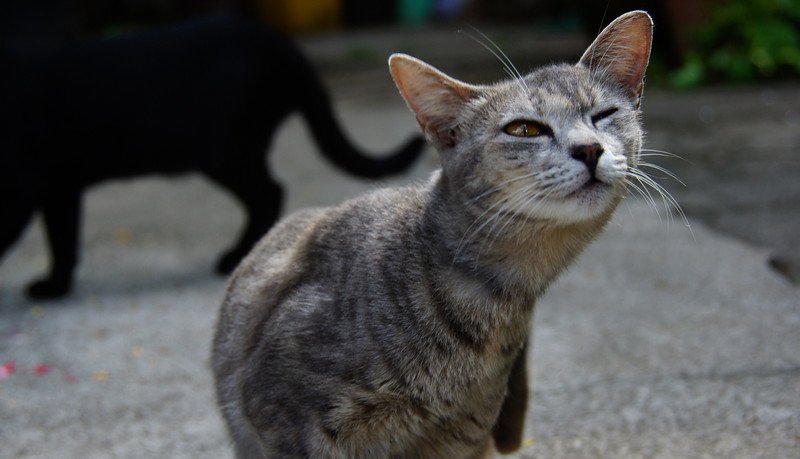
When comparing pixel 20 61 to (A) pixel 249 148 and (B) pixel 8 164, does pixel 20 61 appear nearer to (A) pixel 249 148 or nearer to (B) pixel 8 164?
(B) pixel 8 164

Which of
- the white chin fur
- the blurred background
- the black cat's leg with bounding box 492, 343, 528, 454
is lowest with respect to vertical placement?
the blurred background

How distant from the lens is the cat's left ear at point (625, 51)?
7.13 ft

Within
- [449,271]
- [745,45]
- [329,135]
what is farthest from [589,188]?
[745,45]

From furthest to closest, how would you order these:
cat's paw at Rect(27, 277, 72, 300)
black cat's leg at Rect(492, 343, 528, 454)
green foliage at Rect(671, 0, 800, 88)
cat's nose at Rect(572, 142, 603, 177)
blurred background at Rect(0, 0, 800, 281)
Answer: green foliage at Rect(671, 0, 800, 88) → blurred background at Rect(0, 0, 800, 281) → cat's paw at Rect(27, 277, 72, 300) → black cat's leg at Rect(492, 343, 528, 454) → cat's nose at Rect(572, 142, 603, 177)

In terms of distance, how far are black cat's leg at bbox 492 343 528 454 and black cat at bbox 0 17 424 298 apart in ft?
6.99

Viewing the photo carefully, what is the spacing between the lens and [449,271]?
2.10m

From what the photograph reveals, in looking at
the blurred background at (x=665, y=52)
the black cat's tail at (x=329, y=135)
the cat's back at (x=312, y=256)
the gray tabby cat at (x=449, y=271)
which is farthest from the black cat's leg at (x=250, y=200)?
the gray tabby cat at (x=449, y=271)

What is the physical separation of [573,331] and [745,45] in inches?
224

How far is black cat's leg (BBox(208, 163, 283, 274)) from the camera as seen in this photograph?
14.5 feet

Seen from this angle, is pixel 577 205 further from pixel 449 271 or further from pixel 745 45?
pixel 745 45

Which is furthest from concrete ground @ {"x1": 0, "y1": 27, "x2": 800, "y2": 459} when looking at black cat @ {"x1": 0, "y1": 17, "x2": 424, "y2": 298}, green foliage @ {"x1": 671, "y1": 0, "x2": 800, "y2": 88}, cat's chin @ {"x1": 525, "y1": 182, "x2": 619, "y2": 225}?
green foliage @ {"x1": 671, "y1": 0, "x2": 800, "y2": 88}

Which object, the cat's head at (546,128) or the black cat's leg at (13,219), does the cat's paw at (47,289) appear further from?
the cat's head at (546,128)

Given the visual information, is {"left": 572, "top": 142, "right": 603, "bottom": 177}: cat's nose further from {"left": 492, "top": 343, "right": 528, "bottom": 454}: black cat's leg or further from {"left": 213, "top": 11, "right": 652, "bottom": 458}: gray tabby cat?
{"left": 492, "top": 343, "right": 528, "bottom": 454}: black cat's leg

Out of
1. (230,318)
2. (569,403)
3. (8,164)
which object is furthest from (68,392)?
(569,403)
